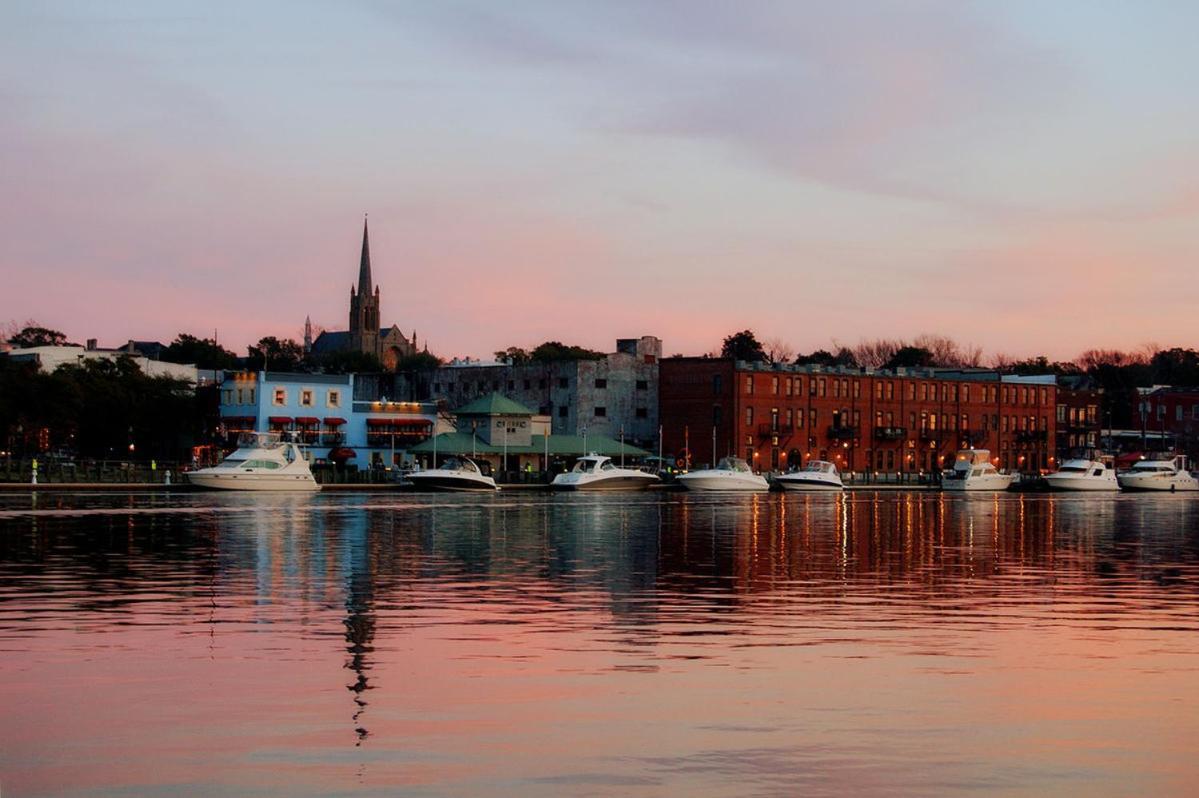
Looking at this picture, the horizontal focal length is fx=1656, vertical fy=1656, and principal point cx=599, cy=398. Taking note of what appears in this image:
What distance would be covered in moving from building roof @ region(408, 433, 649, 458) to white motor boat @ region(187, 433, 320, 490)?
Result: 30739mm

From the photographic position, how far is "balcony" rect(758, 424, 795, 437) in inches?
6762

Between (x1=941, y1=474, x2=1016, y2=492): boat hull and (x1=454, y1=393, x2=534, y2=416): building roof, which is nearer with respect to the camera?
(x1=454, y1=393, x2=534, y2=416): building roof

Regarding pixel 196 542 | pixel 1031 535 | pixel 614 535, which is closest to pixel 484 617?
pixel 196 542

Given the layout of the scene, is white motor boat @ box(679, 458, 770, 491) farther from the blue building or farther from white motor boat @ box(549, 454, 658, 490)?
the blue building

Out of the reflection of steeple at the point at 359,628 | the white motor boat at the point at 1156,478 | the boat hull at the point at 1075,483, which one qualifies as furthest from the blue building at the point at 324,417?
the reflection of steeple at the point at 359,628

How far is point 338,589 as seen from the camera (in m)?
36.4

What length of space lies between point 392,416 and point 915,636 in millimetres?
137338

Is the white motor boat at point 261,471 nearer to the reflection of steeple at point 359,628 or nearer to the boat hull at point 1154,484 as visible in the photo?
the reflection of steeple at point 359,628

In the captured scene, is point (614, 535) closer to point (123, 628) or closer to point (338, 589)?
point (338, 589)

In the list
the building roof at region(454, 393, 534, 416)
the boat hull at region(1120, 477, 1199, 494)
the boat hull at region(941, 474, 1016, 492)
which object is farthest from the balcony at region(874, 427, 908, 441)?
the building roof at region(454, 393, 534, 416)

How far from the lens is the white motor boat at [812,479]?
481ft

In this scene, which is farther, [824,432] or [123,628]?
[824,432]

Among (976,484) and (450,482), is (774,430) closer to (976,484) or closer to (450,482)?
(976,484)

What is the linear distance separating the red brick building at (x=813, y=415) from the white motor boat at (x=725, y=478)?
80.3 ft
